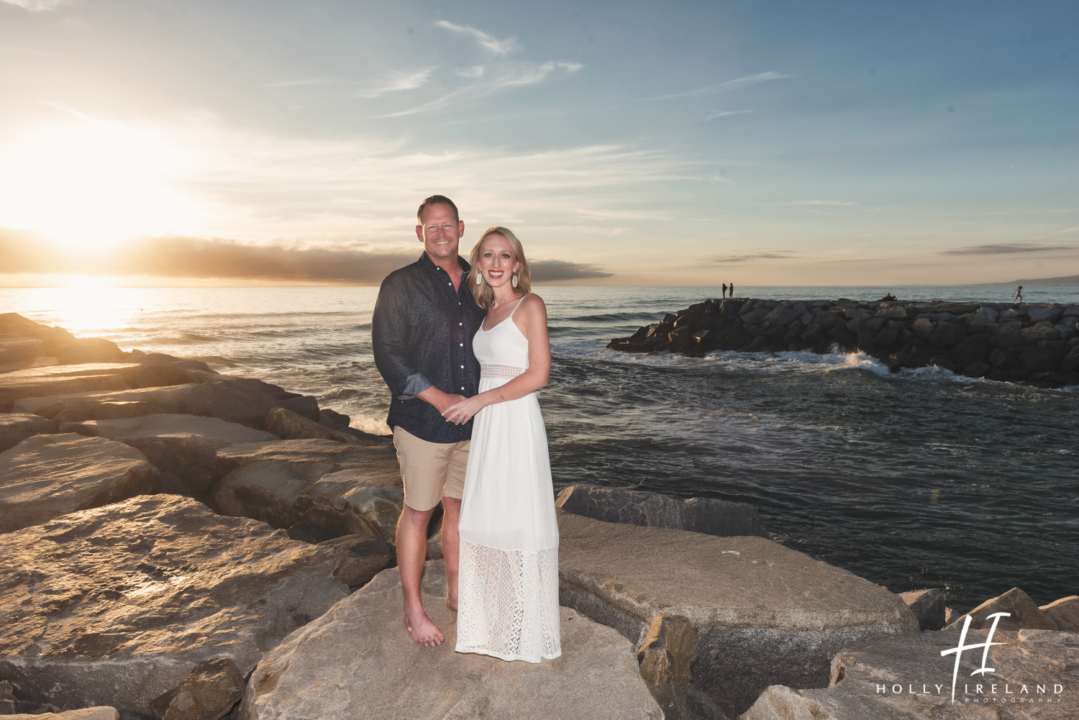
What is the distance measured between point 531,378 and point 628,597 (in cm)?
153

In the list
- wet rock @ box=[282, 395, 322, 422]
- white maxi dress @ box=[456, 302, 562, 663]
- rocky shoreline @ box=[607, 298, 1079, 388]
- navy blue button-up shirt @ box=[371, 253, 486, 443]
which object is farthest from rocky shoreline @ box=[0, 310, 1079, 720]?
rocky shoreline @ box=[607, 298, 1079, 388]

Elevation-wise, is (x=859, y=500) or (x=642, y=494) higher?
(x=642, y=494)

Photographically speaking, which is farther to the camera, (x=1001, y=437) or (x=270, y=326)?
(x=270, y=326)

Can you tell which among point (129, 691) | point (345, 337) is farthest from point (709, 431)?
point (345, 337)

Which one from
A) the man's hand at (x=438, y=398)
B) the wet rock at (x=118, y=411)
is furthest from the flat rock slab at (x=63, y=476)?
the man's hand at (x=438, y=398)

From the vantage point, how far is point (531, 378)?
2.76m

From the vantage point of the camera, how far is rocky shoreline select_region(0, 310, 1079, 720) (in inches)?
106

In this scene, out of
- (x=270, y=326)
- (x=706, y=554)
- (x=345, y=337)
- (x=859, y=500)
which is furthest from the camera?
(x=270, y=326)

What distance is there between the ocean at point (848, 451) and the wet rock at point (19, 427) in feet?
20.3

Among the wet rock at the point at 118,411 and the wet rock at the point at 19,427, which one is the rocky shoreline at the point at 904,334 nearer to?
the wet rock at the point at 118,411

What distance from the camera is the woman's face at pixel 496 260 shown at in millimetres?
2816

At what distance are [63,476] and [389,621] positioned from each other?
13.1 feet

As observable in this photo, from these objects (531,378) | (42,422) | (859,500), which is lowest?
(859,500)

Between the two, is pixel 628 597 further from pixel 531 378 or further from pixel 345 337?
pixel 345 337
